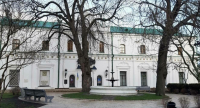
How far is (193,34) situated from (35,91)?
1074 cm

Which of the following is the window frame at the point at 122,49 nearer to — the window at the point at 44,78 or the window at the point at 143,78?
the window at the point at 143,78

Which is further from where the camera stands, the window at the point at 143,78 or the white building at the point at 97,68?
the window at the point at 143,78

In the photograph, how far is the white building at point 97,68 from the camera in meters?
27.9

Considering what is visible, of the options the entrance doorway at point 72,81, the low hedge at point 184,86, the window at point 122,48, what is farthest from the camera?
the window at point 122,48

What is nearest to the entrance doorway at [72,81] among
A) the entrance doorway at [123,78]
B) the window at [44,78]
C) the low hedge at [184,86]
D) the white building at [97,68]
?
the white building at [97,68]

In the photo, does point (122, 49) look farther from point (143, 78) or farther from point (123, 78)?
point (143, 78)

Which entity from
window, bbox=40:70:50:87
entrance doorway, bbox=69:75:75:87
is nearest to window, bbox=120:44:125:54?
entrance doorway, bbox=69:75:75:87

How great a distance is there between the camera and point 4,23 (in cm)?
905

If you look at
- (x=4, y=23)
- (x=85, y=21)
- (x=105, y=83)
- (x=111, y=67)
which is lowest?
(x=105, y=83)

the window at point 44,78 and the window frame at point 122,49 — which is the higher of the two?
the window frame at point 122,49

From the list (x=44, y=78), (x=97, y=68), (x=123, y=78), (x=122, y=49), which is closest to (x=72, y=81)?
(x=44, y=78)

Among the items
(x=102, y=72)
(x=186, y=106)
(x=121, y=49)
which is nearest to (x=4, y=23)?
(x=186, y=106)

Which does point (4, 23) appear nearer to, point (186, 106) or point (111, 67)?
point (186, 106)

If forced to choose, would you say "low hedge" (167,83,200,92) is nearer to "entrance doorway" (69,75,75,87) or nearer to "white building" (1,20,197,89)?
"white building" (1,20,197,89)
